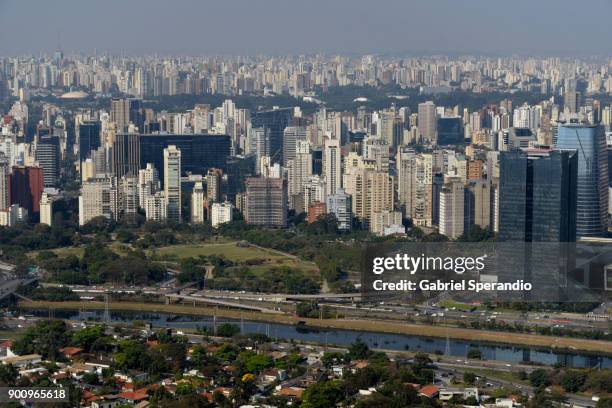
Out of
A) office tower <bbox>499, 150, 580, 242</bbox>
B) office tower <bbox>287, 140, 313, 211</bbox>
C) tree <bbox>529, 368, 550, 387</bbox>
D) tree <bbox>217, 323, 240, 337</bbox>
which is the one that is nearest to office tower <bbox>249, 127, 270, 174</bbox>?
office tower <bbox>287, 140, 313, 211</bbox>

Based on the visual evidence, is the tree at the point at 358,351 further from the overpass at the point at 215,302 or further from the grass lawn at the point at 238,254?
the grass lawn at the point at 238,254

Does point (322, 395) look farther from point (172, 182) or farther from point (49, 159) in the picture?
point (49, 159)

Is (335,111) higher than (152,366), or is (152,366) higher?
(335,111)

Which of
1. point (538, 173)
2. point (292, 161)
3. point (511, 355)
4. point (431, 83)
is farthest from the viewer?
point (431, 83)

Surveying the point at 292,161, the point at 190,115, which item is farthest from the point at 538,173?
the point at 190,115

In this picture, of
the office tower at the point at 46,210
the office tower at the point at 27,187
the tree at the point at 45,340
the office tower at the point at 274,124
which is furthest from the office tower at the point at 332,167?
the tree at the point at 45,340

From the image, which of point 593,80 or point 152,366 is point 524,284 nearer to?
point 152,366

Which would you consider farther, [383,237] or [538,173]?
[383,237]
